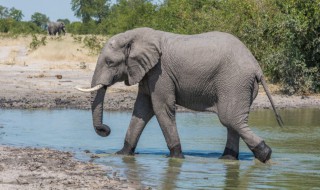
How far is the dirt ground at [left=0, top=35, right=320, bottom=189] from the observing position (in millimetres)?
9213

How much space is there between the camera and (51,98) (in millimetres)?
21281

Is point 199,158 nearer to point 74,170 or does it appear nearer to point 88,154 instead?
point 88,154

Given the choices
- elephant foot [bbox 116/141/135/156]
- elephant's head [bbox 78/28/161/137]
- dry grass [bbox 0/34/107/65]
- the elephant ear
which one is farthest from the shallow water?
dry grass [bbox 0/34/107/65]

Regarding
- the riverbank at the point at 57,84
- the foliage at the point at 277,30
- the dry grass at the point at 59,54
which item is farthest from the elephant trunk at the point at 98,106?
the dry grass at the point at 59,54

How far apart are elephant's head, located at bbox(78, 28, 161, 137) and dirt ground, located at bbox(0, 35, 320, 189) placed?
2.68 feet

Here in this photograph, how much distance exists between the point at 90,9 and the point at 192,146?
69567 millimetres

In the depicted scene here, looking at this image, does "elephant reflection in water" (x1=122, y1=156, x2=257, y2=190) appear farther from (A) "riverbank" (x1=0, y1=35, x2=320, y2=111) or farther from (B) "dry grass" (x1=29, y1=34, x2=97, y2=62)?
(B) "dry grass" (x1=29, y1=34, x2=97, y2=62)

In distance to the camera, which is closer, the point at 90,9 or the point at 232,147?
the point at 232,147

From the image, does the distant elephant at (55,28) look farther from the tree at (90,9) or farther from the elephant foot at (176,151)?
the elephant foot at (176,151)

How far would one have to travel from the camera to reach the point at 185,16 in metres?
29.7

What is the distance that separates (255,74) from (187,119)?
6.48m

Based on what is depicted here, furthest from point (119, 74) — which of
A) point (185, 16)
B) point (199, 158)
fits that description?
point (185, 16)

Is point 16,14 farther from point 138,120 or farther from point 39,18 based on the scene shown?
point 138,120

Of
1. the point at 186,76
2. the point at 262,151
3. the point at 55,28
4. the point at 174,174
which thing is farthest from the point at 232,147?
the point at 55,28
